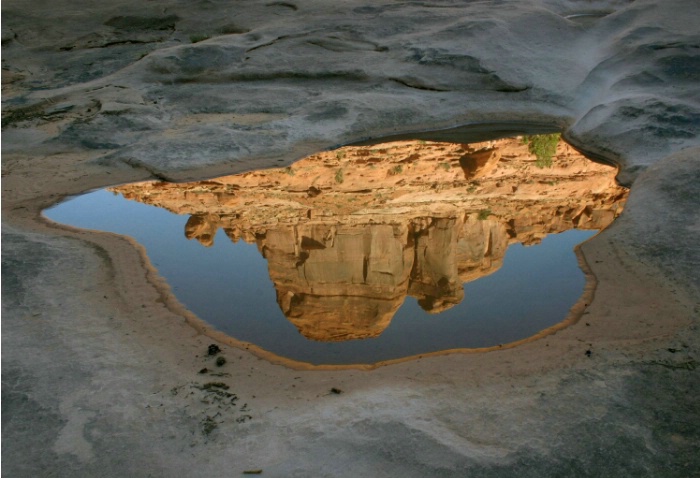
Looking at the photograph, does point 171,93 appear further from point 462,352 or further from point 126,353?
point 462,352

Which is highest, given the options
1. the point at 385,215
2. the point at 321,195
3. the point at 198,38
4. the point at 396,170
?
the point at 198,38

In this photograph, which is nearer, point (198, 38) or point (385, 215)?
point (385, 215)

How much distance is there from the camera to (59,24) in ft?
38.2

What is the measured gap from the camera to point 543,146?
7.62 m

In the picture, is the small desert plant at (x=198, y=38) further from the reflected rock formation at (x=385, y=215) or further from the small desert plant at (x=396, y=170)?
the small desert plant at (x=396, y=170)

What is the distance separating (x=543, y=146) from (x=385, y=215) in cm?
258

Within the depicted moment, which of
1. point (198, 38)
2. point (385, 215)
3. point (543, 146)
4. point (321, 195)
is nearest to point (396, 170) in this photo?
point (321, 195)

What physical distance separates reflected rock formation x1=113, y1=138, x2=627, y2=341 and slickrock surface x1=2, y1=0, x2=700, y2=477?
0.76ft

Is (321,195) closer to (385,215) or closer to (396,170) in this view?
(385,215)

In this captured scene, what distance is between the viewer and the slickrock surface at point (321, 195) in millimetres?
3256

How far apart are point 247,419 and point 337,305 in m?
1.51

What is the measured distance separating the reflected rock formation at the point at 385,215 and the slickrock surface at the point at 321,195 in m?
0.23

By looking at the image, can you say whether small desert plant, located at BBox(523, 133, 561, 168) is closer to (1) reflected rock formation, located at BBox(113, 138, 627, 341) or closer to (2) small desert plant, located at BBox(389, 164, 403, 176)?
(1) reflected rock formation, located at BBox(113, 138, 627, 341)

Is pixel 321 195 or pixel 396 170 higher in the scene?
pixel 396 170
